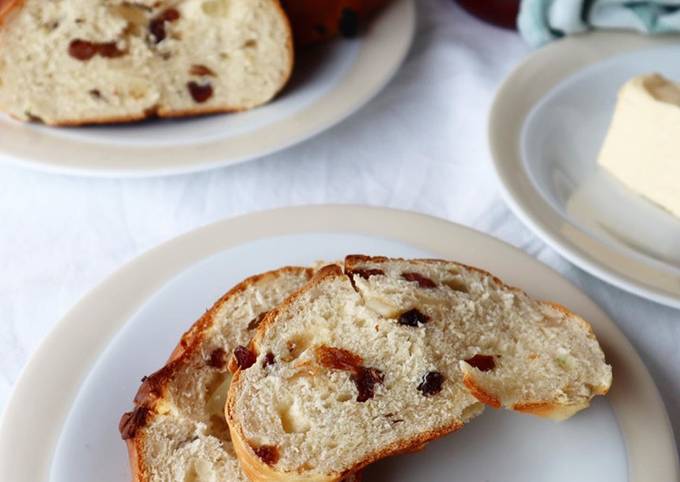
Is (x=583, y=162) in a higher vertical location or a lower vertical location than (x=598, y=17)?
lower

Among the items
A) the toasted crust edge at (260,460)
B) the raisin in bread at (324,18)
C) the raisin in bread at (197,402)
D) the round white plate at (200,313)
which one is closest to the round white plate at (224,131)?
the raisin in bread at (324,18)

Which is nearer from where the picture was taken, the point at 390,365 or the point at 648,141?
the point at 390,365

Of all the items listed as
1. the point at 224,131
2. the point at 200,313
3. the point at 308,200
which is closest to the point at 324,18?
the point at 224,131

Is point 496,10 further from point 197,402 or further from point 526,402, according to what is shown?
point 197,402

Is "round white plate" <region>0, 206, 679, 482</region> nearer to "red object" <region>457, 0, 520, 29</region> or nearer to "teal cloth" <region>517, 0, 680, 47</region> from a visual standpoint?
"teal cloth" <region>517, 0, 680, 47</region>

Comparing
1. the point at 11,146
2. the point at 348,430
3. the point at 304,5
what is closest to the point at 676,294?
the point at 348,430

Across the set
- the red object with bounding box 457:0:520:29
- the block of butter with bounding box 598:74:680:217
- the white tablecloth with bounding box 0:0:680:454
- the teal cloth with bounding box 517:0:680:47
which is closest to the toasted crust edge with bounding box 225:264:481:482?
the white tablecloth with bounding box 0:0:680:454
